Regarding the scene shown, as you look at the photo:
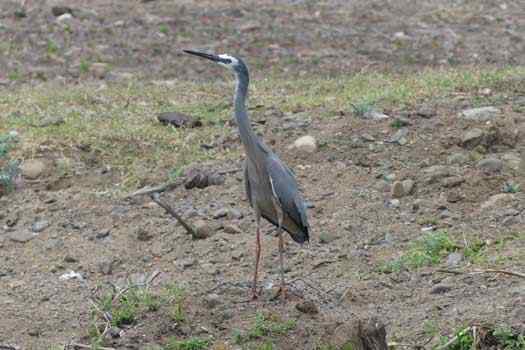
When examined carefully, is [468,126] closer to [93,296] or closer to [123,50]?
[93,296]

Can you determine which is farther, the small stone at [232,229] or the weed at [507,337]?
the small stone at [232,229]

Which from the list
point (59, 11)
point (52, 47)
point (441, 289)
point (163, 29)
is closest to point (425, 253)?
point (441, 289)

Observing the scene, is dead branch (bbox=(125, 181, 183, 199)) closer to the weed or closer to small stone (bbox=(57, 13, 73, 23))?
the weed

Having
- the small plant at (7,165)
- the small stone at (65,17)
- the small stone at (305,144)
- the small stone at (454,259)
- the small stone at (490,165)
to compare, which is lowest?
the small stone at (65,17)

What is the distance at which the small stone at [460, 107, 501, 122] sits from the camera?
26.7ft

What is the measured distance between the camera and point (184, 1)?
43.5 ft

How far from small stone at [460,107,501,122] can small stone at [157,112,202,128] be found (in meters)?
2.08

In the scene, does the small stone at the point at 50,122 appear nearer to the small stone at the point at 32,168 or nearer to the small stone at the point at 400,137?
the small stone at the point at 32,168

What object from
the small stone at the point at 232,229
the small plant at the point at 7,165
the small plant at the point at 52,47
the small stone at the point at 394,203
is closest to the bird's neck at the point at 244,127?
the small stone at the point at 232,229

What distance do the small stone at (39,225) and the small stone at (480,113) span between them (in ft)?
9.78

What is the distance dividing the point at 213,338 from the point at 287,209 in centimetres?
94

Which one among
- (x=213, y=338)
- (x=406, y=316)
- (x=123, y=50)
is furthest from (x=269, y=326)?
(x=123, y=50)

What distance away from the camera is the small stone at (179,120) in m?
9.07

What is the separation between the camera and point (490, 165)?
7.47 m
